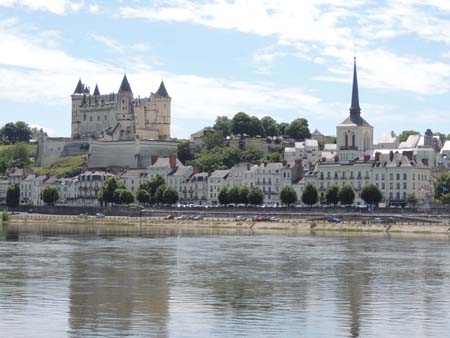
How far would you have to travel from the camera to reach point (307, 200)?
87.9 m

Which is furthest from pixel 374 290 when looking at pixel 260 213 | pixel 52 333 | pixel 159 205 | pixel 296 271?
pixel 159 205

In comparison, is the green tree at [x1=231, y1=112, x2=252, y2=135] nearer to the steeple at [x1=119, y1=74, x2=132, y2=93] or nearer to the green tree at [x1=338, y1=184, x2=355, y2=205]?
the steeple at [x1=119, y1=74, x2=132, y2=93]

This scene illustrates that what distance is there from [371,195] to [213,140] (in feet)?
148

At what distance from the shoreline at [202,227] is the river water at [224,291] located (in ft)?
52.0

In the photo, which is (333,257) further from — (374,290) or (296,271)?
(374,290)

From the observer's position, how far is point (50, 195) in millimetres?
109125

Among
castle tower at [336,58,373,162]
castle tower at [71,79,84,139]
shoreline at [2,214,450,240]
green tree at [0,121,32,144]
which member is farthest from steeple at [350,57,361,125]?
green tree at [0,121,32,144]

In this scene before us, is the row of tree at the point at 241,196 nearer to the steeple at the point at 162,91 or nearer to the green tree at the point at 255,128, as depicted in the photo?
the green tree at the point at 255,128

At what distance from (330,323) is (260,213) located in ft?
191

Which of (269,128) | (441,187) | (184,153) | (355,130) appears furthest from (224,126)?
(441,187)

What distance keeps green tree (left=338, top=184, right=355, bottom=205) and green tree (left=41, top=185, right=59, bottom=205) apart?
34.8 meters

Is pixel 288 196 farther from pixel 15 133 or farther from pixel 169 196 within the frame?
pixel 15 133

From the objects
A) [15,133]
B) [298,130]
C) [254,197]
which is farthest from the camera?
[15,133]

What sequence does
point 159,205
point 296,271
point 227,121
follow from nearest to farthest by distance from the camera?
1. point 296,271
2. point 159,205
3. point 227,121
